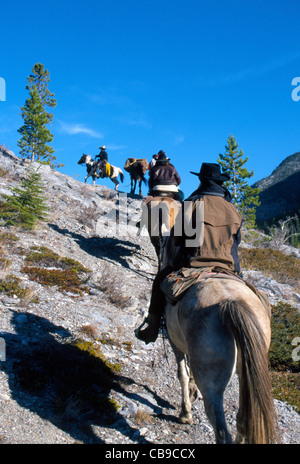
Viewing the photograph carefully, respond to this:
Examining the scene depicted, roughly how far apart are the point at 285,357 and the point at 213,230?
4674 mm

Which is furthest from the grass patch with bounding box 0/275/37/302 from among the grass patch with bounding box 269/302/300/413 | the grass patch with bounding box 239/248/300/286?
the grass patch with bounding box 239/248/300/286

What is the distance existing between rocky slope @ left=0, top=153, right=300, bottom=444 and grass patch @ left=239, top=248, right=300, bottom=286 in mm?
3416

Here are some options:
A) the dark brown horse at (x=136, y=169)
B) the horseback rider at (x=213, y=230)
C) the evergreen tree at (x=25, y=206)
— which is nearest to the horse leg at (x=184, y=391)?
the horseback rider at (x=213, y=230)

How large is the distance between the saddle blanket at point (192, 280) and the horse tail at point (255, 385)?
86 centimetres

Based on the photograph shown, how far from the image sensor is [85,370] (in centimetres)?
501

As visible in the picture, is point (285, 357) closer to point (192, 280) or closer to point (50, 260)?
point (192, 280)

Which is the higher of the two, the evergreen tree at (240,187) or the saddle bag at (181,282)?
the evergreen tree at (240,187)

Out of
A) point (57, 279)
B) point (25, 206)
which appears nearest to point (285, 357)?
point (57, 279)

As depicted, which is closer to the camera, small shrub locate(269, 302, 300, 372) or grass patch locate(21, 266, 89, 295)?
small shrub locate(269, 302, 300, 372)

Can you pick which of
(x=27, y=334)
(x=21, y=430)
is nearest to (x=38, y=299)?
(x=27, y=334)

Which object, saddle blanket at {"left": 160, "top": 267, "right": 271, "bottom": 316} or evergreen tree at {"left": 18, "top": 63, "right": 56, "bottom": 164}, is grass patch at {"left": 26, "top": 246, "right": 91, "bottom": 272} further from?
evergreen tree at {"left": 18, "top": 63, "right": 56, "bottom": 164}

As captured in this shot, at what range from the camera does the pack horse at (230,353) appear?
2.62m

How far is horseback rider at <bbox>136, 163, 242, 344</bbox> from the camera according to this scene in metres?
3.85

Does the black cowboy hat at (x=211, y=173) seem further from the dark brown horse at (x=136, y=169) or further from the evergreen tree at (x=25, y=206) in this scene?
the dark brown horse at (x=136, y=169)
